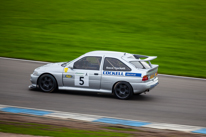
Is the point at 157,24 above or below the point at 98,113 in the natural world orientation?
above

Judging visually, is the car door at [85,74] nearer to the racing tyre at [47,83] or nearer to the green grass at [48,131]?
the racing tyre at [47,83]

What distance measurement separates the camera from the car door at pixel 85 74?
11.0 metres

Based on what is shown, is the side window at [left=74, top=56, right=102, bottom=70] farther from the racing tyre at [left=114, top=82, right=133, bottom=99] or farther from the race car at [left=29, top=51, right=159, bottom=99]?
the racing tyre at [left=114, top=82, right=133, bottom=99]

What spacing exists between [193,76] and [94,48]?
6881 millimetres

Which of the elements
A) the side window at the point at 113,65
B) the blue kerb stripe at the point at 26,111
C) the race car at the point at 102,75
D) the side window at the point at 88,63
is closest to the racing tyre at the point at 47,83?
the race car at the point at 102,75

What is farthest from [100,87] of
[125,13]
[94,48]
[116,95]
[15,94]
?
[125,13]

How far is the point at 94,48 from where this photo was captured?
66.5 ft

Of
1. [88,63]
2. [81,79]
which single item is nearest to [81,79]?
[81,79]

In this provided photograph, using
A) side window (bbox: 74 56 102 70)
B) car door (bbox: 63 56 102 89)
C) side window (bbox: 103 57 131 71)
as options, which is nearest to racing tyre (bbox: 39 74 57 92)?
car door (bbox: 63 56 102 89)

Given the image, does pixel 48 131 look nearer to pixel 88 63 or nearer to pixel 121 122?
pixel 121 122

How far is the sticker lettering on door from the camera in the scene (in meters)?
11.1

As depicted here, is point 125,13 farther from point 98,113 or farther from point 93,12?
point 98,113

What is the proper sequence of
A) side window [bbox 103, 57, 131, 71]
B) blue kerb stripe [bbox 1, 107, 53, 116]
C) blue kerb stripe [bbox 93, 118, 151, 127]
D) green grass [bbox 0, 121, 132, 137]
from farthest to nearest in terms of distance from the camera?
side window [bbox 103, 57, 131, 71]
blue kerb stripe [bbox 1, 107, 53, 116]
blue kerb stripe [bbox 93, 118, 151, 127]
green grass [bbox 0, 121, 132, 137]

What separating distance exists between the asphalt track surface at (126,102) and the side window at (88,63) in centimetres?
99
